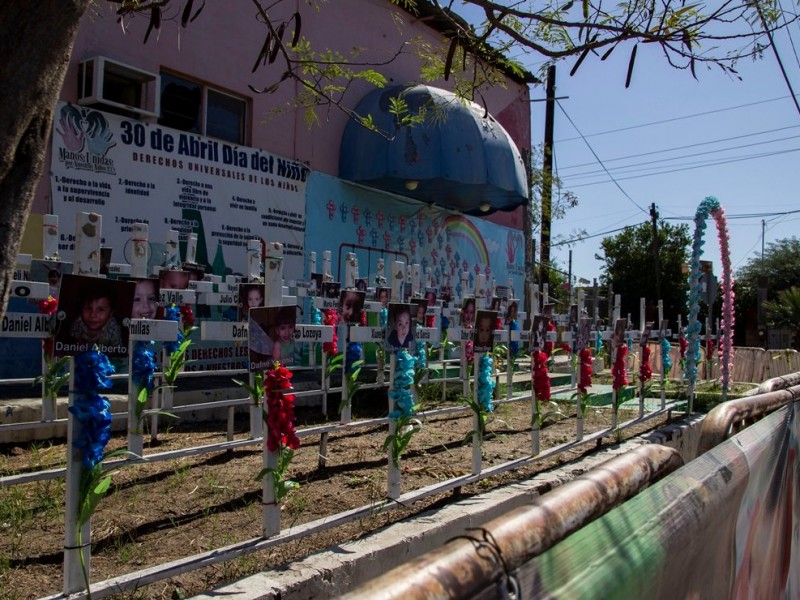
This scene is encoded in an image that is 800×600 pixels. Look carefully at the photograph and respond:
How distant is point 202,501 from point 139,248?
5.43ft

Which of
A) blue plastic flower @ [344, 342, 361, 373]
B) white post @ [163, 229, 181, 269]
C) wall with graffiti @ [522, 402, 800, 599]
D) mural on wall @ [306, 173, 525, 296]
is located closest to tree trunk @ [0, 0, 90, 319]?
wall with graffiti @ [522, 402, 800, 599]

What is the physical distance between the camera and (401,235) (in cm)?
1346

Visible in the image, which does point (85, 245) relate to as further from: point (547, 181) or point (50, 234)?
point (547, 181)

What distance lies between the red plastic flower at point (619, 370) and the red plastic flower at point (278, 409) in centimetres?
491

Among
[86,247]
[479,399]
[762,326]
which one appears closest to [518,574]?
[86,247]

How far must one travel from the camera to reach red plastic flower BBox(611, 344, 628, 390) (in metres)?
7.88

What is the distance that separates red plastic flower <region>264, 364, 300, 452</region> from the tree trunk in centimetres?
195

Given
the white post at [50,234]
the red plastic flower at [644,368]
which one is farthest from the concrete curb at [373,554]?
the red plastic flower at [644,368]

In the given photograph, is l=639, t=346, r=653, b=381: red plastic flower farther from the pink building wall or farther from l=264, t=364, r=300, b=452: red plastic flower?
l=264, t=364, r=300, b=452: red plastic flower

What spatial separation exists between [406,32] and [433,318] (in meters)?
7.29

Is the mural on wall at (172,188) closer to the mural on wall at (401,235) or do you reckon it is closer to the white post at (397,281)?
the mural on wall at (401,235)

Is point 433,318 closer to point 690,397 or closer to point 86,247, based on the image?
point 690,397

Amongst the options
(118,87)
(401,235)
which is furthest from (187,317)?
(401,235)

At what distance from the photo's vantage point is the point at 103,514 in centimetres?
419
